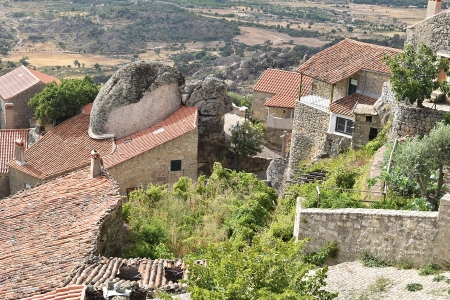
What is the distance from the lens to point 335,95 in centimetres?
2992

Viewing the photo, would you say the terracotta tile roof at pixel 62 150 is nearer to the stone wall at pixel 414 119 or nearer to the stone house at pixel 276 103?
the stone house at pixel 276 103

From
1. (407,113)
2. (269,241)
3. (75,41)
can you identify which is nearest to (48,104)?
(407,113)

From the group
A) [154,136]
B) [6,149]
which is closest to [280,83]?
[154,136]

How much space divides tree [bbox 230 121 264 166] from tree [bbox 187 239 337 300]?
71.3 ft

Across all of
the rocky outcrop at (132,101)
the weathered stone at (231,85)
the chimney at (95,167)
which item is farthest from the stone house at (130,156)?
the weathered stone at (231,85)

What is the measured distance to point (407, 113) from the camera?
22750 mm

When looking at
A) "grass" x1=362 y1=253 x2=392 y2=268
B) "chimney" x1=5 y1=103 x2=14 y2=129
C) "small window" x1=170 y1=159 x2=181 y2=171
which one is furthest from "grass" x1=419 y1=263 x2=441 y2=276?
"chimney" x1=5 y1=103 x2=14 y2=129

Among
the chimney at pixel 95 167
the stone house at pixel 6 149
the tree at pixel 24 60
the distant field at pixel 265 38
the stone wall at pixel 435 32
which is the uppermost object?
the stone wall at pixel 435 32

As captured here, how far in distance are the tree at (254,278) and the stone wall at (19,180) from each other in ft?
63.0

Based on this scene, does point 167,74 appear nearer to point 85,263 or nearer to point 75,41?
point 85,263

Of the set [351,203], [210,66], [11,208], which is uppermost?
[351,203]

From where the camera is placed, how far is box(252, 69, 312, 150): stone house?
40.2m

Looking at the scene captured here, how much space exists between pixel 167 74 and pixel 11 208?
14.5m

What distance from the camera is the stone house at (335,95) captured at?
2800 centimetres
